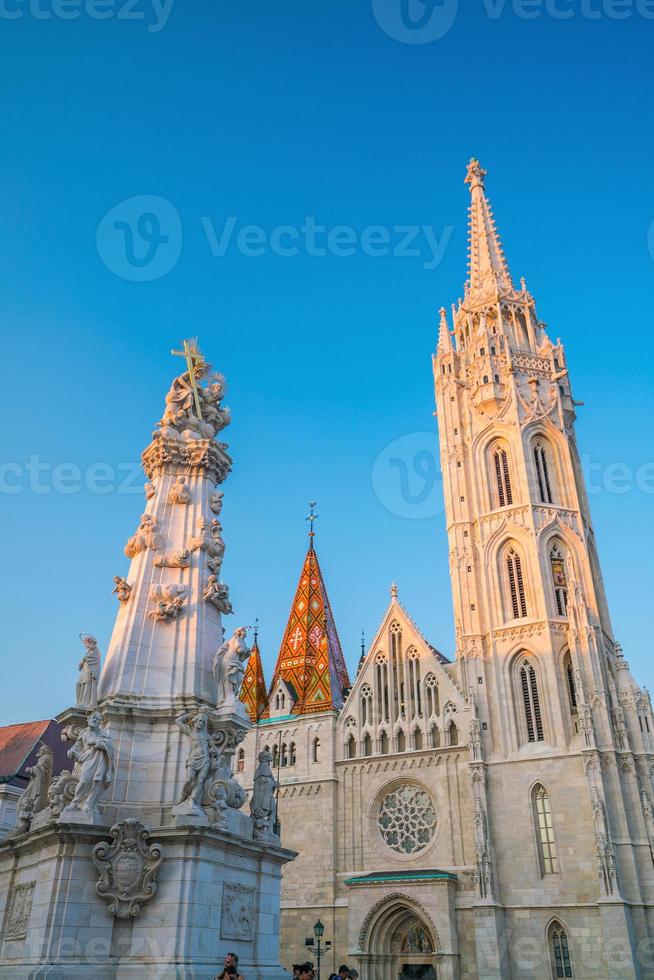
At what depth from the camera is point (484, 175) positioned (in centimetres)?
5116

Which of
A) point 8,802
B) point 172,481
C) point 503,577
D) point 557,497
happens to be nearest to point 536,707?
point 503,577

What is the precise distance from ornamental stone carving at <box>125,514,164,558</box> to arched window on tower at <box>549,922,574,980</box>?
22247 millimetres

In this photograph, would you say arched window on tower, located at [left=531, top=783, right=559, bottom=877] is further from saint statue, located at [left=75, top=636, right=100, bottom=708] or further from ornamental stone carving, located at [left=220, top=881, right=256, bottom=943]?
saint statue, located at [left=75, top=636, right=100, bottom=708]

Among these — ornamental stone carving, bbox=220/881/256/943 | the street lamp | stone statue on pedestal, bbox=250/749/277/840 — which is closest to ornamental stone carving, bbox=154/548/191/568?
stone statue on pedestal, bbox=250/749/277/840

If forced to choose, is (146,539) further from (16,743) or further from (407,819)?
(407,819)

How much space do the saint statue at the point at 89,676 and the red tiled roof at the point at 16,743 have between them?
17646mm

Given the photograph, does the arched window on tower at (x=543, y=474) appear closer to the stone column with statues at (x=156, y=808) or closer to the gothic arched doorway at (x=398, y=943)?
the gothic arched doorway at (x=398, y=943)

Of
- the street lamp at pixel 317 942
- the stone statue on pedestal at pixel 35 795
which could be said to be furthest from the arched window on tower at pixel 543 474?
the stone statue on pedestal at pixel 35 795

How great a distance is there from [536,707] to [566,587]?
5.48m

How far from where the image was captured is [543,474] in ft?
119

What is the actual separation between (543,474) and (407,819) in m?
16.7

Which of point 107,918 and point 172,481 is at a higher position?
point 172,481

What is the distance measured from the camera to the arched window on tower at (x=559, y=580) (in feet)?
107

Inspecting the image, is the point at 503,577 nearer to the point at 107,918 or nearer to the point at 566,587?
the point at 566,587
